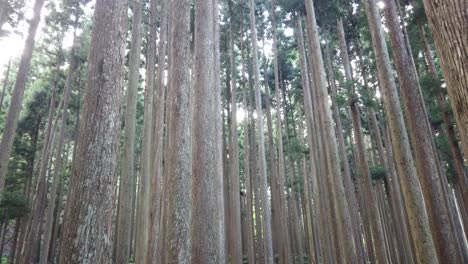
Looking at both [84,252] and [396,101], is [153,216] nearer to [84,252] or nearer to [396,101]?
[84,252]

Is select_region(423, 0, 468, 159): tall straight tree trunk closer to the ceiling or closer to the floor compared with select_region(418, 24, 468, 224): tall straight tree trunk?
Result: closer to the floor

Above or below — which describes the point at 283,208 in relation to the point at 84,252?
above

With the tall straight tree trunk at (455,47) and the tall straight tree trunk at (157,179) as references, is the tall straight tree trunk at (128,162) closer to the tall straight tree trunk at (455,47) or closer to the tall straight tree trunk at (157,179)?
the tall straight tree trunk at (157,179)

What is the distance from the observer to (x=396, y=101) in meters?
6.55

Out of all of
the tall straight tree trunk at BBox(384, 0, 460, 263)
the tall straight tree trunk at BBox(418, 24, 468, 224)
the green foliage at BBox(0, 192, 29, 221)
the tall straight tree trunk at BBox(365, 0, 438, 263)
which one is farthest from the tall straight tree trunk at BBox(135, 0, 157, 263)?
the green foliage at BBox(0, 192, 29, 221)

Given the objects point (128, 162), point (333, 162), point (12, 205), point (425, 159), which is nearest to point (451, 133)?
point (333, 162)

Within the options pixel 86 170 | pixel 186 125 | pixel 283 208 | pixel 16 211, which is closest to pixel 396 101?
pixel 186 125

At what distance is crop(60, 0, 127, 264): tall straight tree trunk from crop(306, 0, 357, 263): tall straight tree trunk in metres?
6.89

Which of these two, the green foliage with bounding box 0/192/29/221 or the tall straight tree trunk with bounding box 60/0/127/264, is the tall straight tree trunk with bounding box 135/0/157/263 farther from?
the green foliage with bounding box 0/192/29/221

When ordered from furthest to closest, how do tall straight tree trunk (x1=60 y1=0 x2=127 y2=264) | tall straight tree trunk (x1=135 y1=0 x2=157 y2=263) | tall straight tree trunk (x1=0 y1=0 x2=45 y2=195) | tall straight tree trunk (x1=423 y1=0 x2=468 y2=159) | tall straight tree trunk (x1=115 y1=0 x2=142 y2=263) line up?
tall straight tree trunk (x1=0 y1=0 x2=45 y2=195), tall straight tree trunk (x1=135 y1=0 x2=157 y2=263), tall straight tree trunk (x1=115 y1=0 x2=142 y2=263), tall straight tree trunk (x1=60 y1=0 x2=127 y2=264), tall straight tree trunk (x1=423 y1=0 x2=468 y2=159)

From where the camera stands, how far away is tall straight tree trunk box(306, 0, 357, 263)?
27.8 feet

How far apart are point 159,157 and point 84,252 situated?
6177 mm

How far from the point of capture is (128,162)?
8.32 meters

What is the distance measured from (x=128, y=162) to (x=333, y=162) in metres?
6.09
